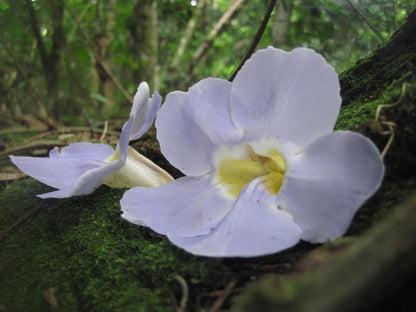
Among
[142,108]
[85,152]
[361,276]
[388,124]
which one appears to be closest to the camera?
[361,276]

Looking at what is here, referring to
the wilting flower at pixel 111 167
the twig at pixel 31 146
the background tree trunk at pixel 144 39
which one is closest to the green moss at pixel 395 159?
the wilting flower at pixel 111 167

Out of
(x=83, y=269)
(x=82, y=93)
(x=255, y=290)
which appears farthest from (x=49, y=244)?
(x=82, y=93)

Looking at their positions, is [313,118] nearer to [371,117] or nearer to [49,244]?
[371,117]

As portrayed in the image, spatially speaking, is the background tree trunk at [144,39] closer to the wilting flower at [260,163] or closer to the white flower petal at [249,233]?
the wilting flower at [260,163]

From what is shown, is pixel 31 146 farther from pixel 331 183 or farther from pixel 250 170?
pixel 331 183

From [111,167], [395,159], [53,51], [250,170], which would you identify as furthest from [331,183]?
[53,51]

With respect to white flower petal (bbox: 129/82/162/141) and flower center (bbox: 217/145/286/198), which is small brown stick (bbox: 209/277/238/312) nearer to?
flower center (bbox: 217/145/286/198)
